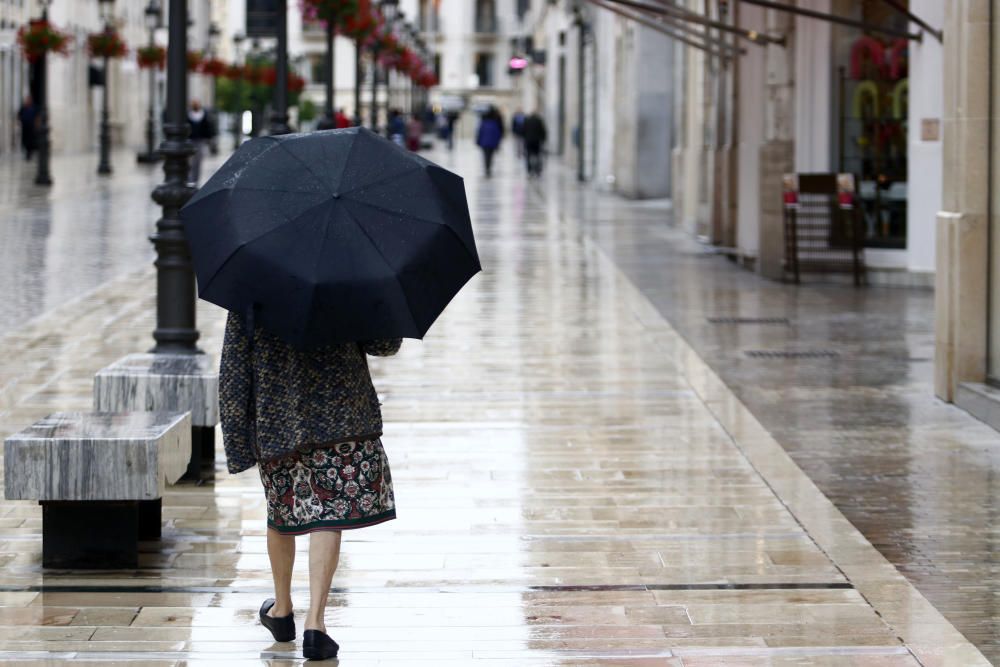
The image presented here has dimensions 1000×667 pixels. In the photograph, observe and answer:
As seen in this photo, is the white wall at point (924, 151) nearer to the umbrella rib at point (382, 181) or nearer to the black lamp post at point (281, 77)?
the black lamp post at point (281, 77)

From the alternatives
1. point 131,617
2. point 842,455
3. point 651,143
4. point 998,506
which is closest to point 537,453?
point 842,455

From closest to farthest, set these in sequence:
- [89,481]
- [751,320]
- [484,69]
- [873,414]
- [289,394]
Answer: [289,394]
[89,481]
[873,414]
[751,320]
[484,69]

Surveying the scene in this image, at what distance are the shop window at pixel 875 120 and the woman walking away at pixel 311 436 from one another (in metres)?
12.3

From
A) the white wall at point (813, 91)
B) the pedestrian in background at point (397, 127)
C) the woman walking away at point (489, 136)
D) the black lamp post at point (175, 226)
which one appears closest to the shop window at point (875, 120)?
the white wall at point (813, 91)

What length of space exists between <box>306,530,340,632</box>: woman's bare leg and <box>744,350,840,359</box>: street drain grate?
22.6 feet

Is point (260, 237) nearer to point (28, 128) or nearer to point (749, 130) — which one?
point (749, 130)

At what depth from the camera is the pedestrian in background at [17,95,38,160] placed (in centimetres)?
4622

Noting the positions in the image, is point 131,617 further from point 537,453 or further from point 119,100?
point 119,100

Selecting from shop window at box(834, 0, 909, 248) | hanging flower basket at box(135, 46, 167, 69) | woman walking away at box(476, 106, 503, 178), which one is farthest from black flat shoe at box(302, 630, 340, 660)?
hanging flower basket at box(135, 46, 167, 69)

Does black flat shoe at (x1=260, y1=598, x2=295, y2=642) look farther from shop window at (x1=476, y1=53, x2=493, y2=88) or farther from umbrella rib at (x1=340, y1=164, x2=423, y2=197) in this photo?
shop window at (x1=476, y1=53, x2=493, y2=88)

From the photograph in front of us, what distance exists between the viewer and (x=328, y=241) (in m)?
4.83

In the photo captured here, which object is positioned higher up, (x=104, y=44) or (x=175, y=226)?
(x=104, y=44)

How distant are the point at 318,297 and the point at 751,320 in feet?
30.5

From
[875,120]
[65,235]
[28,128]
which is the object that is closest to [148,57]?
[28,128]
